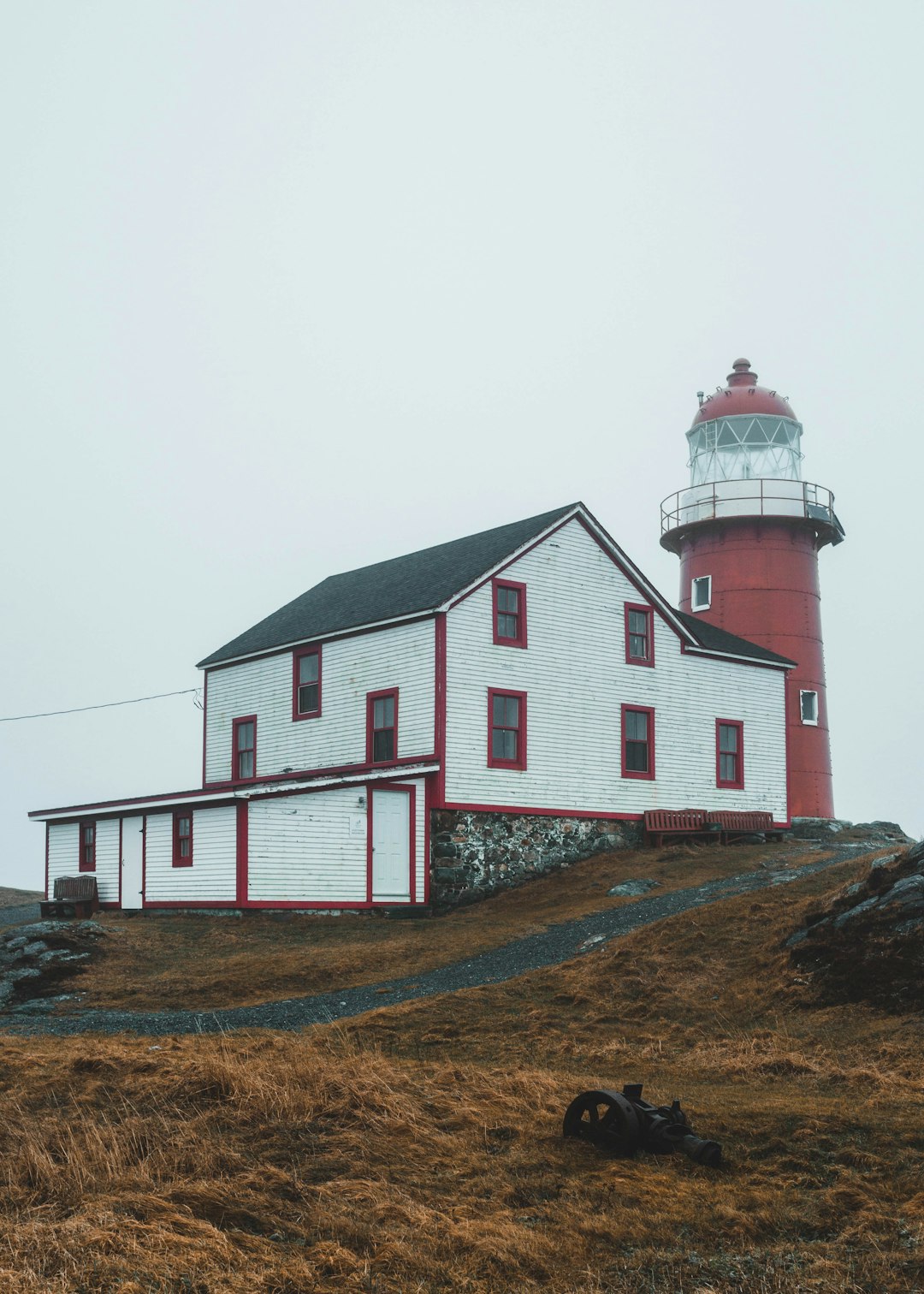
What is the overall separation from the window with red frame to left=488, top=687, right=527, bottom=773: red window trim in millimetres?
11367

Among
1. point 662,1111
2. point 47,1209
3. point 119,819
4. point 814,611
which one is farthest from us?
point 814,611

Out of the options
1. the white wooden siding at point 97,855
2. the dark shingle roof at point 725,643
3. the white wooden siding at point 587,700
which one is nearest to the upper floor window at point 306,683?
the white wooden siding at point 587,700

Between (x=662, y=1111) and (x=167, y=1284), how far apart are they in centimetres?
419

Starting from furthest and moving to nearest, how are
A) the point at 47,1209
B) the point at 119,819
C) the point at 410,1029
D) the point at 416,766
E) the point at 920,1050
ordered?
the point at 119,819 < the point at 416,766 < the point at 410,1029 < the point at 920,1050 < the point at 47,1209

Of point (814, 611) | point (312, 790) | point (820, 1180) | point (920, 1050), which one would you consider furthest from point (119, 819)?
point (820, 1180)

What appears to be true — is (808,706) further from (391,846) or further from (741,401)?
(391,846)

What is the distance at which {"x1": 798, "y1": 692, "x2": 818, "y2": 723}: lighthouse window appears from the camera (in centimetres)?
3916

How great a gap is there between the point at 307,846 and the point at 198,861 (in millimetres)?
3007

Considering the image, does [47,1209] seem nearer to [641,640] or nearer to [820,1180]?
[820,1180]

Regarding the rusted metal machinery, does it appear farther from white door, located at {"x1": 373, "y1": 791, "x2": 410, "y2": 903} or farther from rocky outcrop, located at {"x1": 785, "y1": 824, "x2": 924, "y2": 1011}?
white door, located at {"x1": 373, "y1": 791, "x2": 410, "y2": 903}

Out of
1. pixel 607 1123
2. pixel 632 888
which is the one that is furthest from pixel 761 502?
pixel 607 1123

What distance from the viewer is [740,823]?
3512 centimetres

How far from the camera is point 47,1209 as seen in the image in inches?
326

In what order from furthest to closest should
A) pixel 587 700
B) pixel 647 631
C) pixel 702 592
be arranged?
1. pixel 702 592
2. pixel 647 631
3. pixel 587 700
